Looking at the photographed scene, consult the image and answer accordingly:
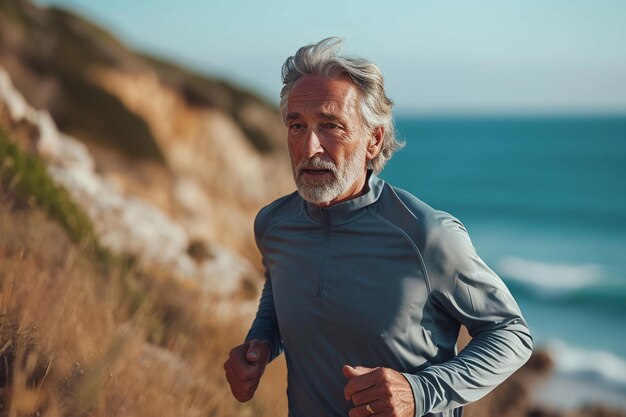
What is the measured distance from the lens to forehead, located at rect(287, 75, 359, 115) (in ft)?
7.97

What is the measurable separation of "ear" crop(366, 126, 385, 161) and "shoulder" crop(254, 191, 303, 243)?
272mm

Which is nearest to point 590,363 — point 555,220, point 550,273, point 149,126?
point 149,126

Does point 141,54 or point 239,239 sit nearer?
point 239,239

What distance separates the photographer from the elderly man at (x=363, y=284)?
7.30ft

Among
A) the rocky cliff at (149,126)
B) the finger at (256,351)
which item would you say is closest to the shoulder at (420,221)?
the finger at (256,351)

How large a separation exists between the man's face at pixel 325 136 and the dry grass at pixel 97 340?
771mm

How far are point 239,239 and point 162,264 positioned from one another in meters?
9.15

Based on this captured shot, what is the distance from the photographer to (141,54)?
24.1 meters

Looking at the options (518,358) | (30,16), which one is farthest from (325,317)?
(30,16)

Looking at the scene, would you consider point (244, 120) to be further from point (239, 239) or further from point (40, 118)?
point (40, 118)

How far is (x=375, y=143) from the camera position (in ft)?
8.63

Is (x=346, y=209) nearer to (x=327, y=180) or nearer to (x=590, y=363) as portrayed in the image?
(x=327, y=180)

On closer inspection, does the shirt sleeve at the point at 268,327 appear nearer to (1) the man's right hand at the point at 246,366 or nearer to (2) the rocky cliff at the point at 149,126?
(1) the man's right hand at the point at 246,366

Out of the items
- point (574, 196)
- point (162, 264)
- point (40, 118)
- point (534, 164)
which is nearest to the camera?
point (162, 264)
